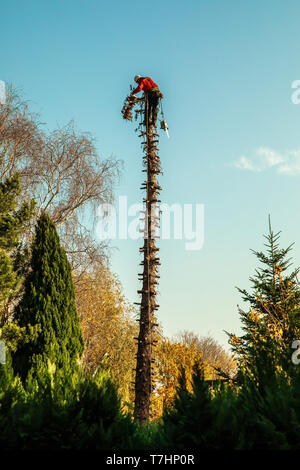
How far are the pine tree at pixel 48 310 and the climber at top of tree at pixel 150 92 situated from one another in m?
8.64

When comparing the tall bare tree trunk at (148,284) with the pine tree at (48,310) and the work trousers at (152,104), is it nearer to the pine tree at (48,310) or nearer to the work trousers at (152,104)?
the work trousers at (152,104)

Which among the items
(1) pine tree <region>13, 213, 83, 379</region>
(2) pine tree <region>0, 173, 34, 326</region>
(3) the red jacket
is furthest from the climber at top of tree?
(1) pine tree <region>13, 213, 83, 379</region>

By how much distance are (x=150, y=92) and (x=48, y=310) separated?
11034mm

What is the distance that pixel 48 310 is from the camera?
1031cm

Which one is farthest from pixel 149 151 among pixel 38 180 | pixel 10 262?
pixel 10 262

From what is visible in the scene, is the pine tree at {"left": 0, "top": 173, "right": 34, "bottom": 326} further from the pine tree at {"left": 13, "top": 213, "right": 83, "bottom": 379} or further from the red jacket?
the red jacket

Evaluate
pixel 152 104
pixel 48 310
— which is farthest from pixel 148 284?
pixel 152 104

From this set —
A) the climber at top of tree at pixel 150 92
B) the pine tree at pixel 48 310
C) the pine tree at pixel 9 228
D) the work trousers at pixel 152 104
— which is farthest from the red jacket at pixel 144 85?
the pine tree at pixel 48 310

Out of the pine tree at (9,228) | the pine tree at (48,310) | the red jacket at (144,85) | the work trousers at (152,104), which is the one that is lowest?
the pine tree at (48,310)

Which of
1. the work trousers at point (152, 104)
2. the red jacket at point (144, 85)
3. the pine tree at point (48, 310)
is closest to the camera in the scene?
the pine tree at point (48, 310)

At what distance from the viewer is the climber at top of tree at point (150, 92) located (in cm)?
1661

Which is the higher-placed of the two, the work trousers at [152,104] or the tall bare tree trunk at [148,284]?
the work trousers at [152,104]

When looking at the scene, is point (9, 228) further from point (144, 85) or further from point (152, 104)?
point (152, 104)
